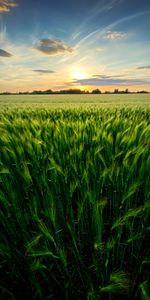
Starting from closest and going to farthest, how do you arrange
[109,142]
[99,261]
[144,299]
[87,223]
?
[144,299] → [99,261] → [87,223] → [109,142]

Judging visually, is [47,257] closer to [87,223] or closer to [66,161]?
[87,223]

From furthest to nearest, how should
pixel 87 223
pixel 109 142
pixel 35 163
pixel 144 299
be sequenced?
pixel 109 142
pixel 35 163
pixel 87 223
pixel 144 299

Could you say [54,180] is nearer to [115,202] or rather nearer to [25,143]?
[115,202]

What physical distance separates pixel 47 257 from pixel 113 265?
0.63 feet

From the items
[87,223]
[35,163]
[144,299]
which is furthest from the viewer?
[35,163]

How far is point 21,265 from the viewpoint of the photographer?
2.35 ft

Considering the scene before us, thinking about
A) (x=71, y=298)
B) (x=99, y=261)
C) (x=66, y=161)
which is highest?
(x=66, y=161)

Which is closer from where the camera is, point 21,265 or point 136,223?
point 21,265

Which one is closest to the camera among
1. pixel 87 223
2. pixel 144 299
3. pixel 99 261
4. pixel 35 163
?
pixel 144 299

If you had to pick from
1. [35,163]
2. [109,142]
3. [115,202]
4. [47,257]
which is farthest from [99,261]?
[109,142]

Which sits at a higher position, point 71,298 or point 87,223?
point 87,223

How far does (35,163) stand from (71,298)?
0.57 metres

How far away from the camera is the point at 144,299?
0.52 m

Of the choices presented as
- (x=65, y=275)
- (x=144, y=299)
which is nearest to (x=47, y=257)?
(x=65, y=275)
